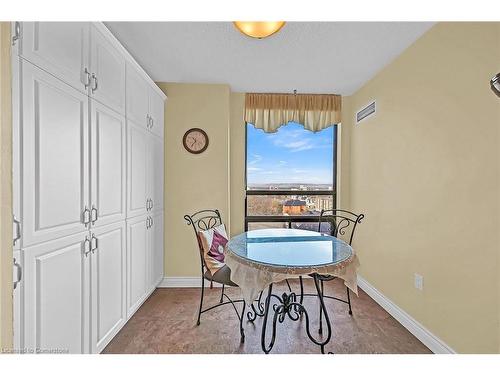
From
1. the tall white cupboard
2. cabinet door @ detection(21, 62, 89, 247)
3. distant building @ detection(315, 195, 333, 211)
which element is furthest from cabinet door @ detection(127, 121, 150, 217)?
distant building @ detection(315, 195, 333, 211)

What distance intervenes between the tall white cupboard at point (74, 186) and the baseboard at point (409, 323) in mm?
2357

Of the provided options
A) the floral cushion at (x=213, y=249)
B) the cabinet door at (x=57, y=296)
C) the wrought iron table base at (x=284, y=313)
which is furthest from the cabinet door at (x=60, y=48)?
the wrought iron table base at (x=284, y=313)

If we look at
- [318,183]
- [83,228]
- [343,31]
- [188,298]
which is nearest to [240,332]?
[188,298]

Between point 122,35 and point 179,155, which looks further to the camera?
point 179,155

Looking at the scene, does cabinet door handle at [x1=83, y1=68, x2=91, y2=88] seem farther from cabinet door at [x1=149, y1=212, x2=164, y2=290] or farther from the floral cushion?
cabinet door at [x1=149, y1=212, x2=164, y2=290]

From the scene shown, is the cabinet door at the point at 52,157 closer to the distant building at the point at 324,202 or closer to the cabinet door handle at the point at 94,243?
the cabinet door handle at the point at 94,243

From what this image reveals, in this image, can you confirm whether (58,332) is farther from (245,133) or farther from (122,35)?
(245,133)

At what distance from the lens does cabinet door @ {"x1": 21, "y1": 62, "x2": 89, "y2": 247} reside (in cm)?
→ 114

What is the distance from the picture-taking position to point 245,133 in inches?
137

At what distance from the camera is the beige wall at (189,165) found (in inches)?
121

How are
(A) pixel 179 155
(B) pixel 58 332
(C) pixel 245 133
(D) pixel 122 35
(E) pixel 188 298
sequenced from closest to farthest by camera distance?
(B) pixel 58 332, (D) pixel 122 35, (E) pixel 188 298, (A) pixel 179 155, (C) pixel 245 133

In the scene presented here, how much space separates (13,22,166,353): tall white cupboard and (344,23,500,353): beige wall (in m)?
2.37

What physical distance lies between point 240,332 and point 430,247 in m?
1.63

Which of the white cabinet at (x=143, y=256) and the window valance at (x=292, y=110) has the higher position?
the window valance at (x=292, y=110)
